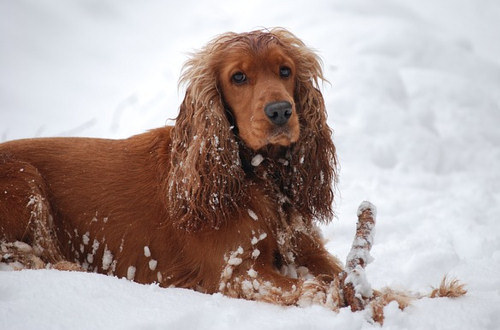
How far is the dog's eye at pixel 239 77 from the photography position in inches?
120

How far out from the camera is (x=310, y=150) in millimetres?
3232

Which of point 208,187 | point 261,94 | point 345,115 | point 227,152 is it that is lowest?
point 208,187

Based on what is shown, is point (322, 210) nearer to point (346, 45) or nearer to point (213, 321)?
point (213, 321)

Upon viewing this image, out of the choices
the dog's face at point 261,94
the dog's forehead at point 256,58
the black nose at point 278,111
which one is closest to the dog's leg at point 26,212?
the dog's face at point 261,94

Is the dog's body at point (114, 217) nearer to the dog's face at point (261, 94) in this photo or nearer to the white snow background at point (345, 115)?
the dog's face at point (261, 94)

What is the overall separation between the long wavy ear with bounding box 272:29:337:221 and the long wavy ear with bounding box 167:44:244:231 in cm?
37

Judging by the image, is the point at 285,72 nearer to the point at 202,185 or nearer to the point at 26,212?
the point at 202,185

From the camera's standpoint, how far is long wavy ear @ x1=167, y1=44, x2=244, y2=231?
9.96 feet

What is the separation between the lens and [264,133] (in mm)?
2842

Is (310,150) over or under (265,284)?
over

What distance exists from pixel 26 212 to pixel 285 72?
1.68 meters

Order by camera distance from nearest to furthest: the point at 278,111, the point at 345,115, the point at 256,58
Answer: the point at 278,111 → the point at 256,58 → the point at 345,115

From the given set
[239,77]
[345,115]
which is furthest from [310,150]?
[345,115]

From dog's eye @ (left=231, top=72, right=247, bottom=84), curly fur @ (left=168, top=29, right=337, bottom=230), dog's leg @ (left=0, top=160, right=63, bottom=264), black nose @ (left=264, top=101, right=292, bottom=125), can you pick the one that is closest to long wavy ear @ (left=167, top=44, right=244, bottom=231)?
curly fur @ (left=168, top=29, right=337, bottom=230)
